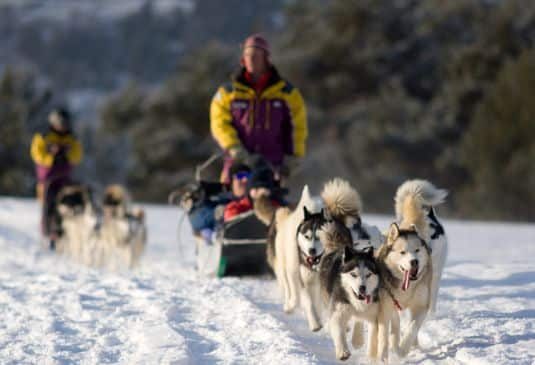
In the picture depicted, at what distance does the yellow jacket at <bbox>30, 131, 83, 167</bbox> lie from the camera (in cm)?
1281

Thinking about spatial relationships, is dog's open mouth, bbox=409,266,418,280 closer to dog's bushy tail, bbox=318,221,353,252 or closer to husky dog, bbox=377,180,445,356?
husky dog, bbox=377,180,445,356

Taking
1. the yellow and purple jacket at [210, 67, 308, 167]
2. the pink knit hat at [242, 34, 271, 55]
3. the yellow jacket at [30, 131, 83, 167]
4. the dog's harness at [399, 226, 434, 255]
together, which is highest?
the pink knit hat at [242, 34, 271, 55]

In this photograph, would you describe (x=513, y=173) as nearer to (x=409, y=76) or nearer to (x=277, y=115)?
(x=409, y=76)

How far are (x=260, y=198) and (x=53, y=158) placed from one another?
6.68 meters

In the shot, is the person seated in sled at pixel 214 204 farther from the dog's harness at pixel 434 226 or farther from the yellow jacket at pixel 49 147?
the yellow jacket at pixel 49 147

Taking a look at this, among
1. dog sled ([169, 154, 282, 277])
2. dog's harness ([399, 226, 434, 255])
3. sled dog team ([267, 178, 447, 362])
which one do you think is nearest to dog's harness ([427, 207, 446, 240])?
sled dog team ([267, 178, 447, 362])

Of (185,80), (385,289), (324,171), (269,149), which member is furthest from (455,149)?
(385,289)

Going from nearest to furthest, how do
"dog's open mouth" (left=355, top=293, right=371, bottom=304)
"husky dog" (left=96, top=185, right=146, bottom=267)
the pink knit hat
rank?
"dog's open mouth" (left=355, top=293, right=371, bottom=304) < the pink knit hat < "husky dog" (left=96, top=185, right=146, bottom=267)

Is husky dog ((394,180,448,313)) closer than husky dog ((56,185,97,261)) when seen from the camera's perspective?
Yes

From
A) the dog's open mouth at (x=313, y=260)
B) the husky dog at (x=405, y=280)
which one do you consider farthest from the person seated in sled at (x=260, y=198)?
the husky dog at (x=405, y=280)

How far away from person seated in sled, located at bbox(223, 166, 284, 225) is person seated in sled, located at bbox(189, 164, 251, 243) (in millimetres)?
155

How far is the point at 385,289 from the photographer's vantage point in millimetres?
4516

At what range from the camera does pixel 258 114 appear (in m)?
7.64

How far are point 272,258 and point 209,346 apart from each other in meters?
1.73
